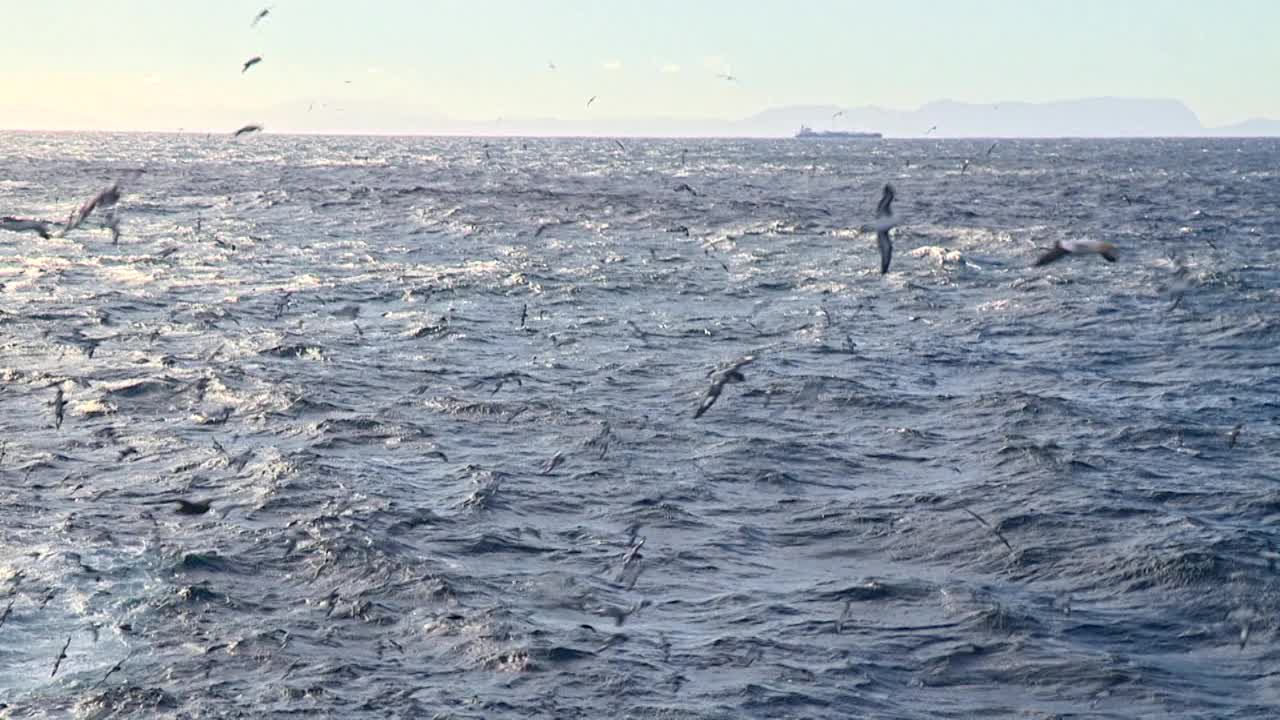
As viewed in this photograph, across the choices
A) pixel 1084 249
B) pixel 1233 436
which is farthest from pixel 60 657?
pixel 1233 436

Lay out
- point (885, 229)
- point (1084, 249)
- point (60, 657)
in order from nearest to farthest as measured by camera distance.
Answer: point (1084, 249) → point (60, 657) → point (885, 229)

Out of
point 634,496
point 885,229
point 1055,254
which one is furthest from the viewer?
point 634,496

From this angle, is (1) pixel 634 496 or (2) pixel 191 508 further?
(1) pixel 634 496

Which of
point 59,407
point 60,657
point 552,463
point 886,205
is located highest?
point 886,205

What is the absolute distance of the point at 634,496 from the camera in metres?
21.0

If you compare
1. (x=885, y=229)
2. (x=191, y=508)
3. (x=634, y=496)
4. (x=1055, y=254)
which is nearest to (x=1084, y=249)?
(x=1055, y=254)

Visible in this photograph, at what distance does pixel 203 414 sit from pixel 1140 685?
17.3m

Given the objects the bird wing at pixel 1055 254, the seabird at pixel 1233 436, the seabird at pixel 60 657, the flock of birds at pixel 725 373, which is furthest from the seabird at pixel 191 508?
the seabird at pixel 1233 436

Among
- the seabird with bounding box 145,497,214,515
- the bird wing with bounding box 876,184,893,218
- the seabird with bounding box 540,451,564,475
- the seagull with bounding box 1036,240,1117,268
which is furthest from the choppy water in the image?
the bird wing with bounding box 876,184,893,218

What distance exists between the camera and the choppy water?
14438 millimetres

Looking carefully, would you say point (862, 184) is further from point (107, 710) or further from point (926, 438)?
point (107, 710)

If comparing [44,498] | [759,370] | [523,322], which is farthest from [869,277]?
[44,498]

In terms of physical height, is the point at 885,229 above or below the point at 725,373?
above

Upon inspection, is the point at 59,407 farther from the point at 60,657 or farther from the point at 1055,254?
the point at 1055,254
